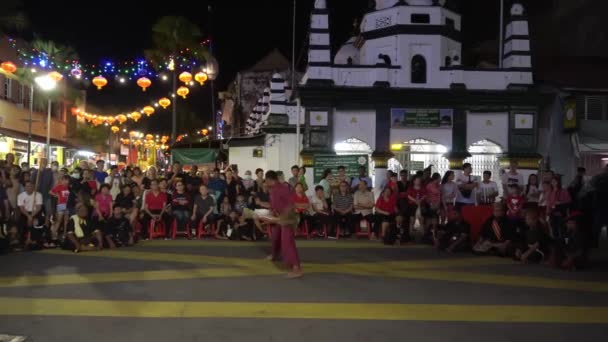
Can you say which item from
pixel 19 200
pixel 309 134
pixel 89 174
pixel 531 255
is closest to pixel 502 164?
pixel 309 134

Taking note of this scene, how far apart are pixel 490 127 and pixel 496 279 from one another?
12.2m

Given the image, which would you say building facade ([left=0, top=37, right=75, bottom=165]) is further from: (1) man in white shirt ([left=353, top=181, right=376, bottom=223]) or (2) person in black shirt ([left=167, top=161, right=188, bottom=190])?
(1) man in white shirt ([left=353, top=181, right=376, bottom=223])

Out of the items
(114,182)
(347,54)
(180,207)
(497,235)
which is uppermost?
(347,54)

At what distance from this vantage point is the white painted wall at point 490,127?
20281 millimetres

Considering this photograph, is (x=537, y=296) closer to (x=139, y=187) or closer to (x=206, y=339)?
(x=206, y=339)

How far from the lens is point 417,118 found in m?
20.0

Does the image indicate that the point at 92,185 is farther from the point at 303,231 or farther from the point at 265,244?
the point at 303,231

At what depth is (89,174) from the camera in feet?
45.2

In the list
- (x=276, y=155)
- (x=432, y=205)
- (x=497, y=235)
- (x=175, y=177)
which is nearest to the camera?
(x=497, y=235)

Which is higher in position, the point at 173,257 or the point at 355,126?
the point at 355,126

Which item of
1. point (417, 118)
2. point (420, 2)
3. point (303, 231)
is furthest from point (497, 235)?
point (420, 2)

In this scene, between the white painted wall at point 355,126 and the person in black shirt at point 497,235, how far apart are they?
8440 millimetres

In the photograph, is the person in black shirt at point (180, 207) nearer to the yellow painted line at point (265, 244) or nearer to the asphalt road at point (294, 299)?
the yellow painted line at point (265, 244)

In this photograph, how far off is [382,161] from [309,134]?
2.80 metres
